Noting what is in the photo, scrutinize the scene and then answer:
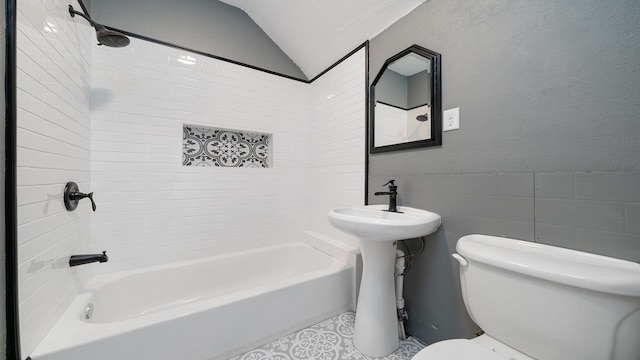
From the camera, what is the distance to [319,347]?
134cm

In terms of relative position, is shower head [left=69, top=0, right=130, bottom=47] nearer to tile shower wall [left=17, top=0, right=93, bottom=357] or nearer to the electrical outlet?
tile shower wall [left=17, top=0, right=93, bottom=357]

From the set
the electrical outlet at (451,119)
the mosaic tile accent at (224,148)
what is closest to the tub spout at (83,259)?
the mosaic tile accent at (224,148)

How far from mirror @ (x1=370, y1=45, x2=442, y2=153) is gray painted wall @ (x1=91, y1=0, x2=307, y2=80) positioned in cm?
107

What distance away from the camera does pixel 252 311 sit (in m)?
1.28

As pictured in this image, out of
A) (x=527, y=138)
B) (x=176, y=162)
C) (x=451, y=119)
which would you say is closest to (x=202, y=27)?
(x=176, y=162)

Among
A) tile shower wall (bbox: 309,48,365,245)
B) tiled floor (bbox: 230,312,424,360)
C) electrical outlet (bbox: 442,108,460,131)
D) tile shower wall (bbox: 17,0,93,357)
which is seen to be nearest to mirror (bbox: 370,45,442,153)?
electrical outlet (bbox: 442,108,460,131)

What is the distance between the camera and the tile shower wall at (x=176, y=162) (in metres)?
1.55

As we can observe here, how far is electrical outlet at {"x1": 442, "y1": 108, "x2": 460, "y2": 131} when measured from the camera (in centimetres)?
123

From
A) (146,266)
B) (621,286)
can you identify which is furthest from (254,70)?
(621,286)

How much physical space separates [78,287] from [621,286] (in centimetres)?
234

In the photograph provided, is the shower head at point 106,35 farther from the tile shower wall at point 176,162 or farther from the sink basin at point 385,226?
the sink basin at point 385,226

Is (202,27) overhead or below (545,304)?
overhead

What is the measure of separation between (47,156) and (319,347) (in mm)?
1654

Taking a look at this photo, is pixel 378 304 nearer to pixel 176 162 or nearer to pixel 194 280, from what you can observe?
pixel 194 280
